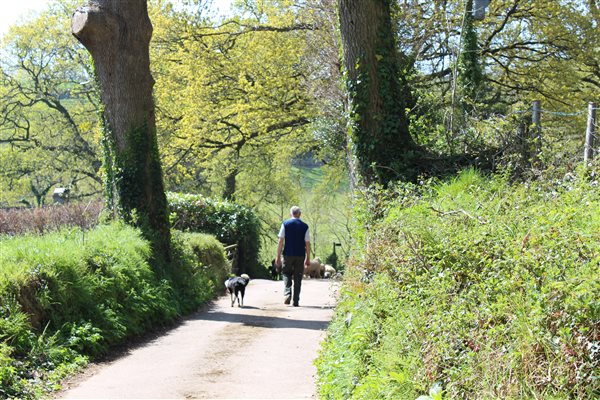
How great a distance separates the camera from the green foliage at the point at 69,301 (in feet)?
27.6

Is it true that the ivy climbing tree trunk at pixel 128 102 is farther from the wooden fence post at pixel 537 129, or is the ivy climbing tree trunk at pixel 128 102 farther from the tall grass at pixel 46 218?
the tall grass at pixel 46 218

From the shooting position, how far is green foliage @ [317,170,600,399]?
3.88 meters

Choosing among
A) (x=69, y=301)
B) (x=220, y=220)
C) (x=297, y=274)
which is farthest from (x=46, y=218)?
(x=69, y=301)

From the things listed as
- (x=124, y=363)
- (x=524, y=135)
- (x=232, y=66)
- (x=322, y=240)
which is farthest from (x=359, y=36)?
(x=322, y=240)

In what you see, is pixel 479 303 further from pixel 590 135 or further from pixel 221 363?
pixel 221 363

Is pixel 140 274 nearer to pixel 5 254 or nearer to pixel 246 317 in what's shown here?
pixel 246 317

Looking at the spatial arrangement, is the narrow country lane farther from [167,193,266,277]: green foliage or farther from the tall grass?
the tall grass

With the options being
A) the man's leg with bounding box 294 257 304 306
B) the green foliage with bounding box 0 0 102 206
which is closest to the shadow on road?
the man's leg with bounding box 294 257 304 306

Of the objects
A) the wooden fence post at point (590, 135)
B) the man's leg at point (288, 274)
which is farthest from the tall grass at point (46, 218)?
the wooden fence post at point (590, 135)

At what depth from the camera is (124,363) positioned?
959 cm

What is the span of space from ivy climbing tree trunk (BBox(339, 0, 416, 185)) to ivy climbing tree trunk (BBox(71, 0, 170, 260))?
478 centimetres

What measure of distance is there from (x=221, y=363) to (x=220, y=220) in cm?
1684

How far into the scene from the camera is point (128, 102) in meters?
14.8

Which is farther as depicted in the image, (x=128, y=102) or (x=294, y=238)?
(x=294, y=238)
